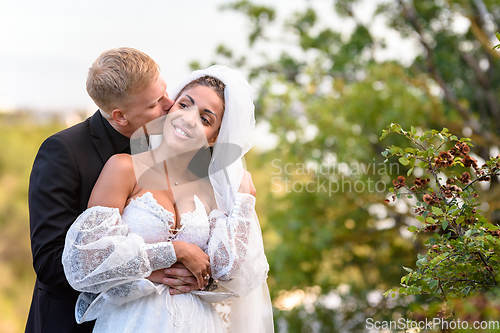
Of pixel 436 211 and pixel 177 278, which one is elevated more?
pixel 436 211

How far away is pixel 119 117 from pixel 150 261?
69cm

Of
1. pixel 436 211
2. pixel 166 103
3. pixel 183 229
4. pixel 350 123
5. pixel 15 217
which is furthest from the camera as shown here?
pixel 15 217

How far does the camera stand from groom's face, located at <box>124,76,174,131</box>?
7.09ft

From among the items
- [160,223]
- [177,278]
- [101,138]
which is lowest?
[177,278]

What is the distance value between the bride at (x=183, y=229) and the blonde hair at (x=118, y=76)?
19 cm

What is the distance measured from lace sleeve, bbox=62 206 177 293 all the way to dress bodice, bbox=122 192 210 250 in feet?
0.30

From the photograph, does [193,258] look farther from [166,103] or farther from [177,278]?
[166,103]

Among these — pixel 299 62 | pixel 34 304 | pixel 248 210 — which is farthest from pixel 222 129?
pixel 299 62

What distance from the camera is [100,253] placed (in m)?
1.88

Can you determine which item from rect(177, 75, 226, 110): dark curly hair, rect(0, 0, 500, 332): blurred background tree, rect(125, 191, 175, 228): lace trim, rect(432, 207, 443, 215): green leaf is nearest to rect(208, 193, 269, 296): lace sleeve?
rect(125, 191, 175, 228): lace trim

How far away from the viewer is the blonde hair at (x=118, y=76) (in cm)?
210

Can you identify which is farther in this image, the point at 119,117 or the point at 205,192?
the point at 205,192

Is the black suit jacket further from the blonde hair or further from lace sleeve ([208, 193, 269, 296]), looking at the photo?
lace sleeve ([208, 193, 269, 296])

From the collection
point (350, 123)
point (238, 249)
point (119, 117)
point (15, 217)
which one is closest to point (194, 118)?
point (119, 117)
